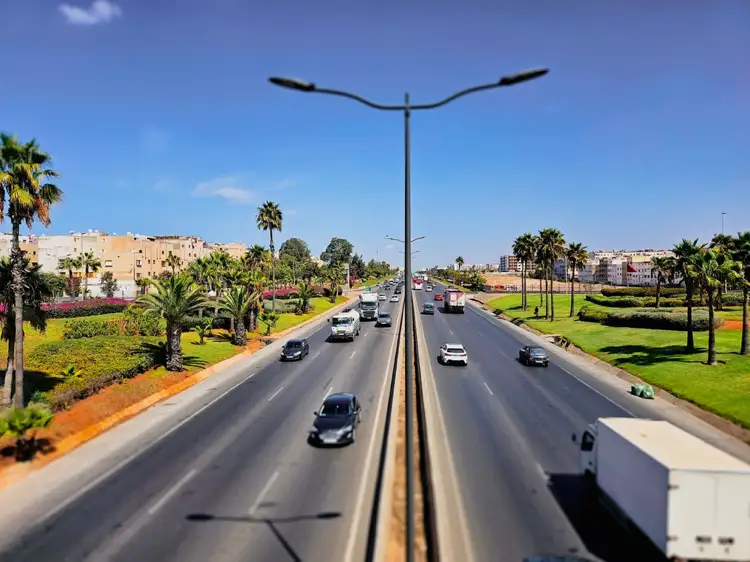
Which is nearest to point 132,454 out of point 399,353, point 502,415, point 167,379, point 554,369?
point 167,379

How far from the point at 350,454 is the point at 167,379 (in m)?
18.8

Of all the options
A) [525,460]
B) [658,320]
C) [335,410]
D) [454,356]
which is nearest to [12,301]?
[335,410]

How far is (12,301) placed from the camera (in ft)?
84.6

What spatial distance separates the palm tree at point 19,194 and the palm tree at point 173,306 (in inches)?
455

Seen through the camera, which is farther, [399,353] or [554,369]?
[399,353]

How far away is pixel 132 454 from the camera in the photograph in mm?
20312

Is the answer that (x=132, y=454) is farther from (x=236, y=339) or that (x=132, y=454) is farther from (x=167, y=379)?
(x=236, y=339)

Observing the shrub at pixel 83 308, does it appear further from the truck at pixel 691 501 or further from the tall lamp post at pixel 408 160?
the truck at pixel 691 501

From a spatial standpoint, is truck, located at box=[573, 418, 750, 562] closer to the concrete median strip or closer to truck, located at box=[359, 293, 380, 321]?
the concrete median strip

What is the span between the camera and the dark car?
20.5 meters

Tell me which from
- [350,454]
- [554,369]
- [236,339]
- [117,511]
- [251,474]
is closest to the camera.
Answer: [117,511]

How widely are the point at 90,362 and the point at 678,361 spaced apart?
4109 centimetres

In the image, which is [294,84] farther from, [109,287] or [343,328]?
[109,287]

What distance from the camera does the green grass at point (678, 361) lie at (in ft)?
87.2
